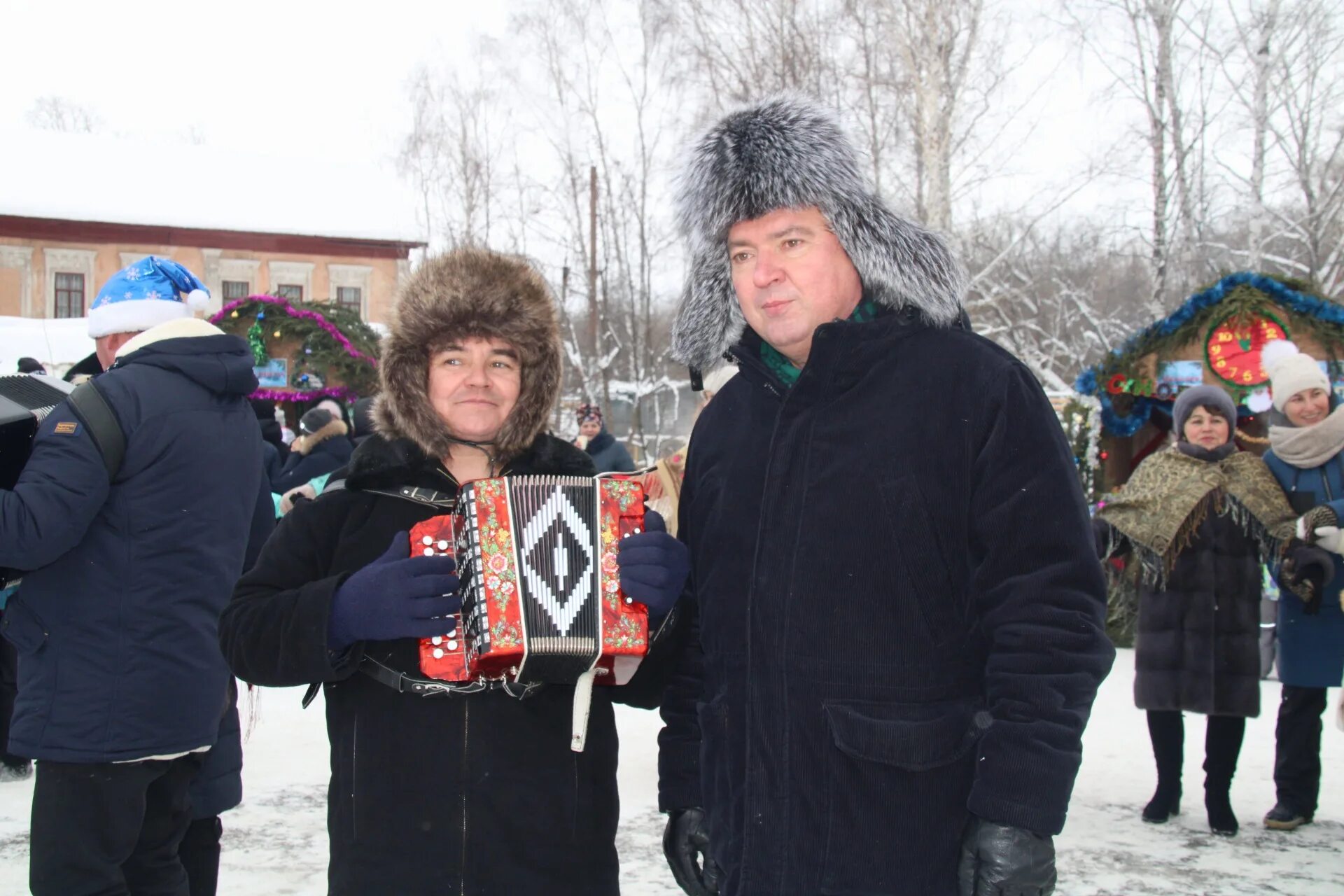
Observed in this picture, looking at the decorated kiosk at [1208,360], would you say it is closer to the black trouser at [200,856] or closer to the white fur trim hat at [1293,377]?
the white fur trim hat at [1293,377]

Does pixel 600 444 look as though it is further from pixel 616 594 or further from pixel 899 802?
pixel 899 802

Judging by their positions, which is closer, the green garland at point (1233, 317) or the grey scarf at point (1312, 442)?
the grey scarf at point (1312, 442)

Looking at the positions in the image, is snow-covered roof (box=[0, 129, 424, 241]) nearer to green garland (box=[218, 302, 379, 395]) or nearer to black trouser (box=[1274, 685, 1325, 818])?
green garland (box=[218, 302, 379, 395])

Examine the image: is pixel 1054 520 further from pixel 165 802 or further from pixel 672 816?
pixel 165 802

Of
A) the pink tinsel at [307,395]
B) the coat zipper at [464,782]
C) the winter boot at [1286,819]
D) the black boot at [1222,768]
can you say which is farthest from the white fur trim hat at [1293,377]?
the pink tinsel at [307,395]

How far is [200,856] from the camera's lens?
354cm

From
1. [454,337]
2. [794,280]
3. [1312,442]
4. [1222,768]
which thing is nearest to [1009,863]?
[794,280]

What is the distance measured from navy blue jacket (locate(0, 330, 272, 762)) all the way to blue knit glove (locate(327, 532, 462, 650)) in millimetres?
1040

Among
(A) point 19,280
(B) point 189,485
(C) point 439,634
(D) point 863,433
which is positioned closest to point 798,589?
(D) point 863,433

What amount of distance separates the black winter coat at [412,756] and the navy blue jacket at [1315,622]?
3.78 metres

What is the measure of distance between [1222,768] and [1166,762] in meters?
0.22

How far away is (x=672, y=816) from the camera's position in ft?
8.60

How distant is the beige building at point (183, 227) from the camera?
104ft

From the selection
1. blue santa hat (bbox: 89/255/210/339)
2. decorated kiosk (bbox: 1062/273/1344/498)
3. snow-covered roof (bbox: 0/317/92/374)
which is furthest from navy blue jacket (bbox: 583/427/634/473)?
snow-covered roof (bbox: 0/317/92/374)
